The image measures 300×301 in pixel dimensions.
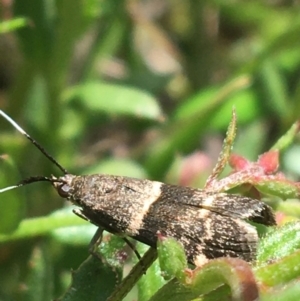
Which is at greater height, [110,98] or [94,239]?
[110,98]

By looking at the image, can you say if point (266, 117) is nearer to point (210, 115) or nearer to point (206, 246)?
point (210, 115)

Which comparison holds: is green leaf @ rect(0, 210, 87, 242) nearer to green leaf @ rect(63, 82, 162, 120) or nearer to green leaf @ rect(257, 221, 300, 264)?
green leaf @ rect(257, 221, 300, 264)

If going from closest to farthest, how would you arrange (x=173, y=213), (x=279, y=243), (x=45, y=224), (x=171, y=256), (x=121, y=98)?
1. (x=171, y=256)
2. (x=279, y=243)
3. (x=173, y=213)
4. (x=45, y=224)
5. (x=121, y=98)

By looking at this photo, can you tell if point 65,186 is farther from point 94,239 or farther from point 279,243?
point 279,243

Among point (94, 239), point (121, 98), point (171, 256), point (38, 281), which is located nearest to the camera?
point (171, 256)

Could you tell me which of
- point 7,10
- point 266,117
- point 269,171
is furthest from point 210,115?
point 269,171

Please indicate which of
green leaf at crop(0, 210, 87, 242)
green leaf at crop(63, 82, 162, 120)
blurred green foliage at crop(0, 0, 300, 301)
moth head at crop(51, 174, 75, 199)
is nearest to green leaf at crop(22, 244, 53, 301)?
blurred green foliage at crop(0, 0, 300, 301)

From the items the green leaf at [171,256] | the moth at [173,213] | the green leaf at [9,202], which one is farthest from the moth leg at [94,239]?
the green leaf at [171,256]

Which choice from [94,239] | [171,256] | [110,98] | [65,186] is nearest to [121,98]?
[110,98]
